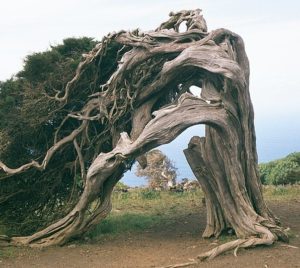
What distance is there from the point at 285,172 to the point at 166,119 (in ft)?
41.3

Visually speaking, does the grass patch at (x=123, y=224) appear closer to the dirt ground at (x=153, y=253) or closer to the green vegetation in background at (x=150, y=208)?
the green vegetation in background at (x=150, y=208)

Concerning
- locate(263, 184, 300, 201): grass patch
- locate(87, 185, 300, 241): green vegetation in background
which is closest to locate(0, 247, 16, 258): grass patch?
locate(87, 185, 300, 241): green vegetation in background

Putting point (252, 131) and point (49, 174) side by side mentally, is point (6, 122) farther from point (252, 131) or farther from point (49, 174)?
point (252, 131)

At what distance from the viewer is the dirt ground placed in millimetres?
9641

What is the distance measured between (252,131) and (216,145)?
96cm

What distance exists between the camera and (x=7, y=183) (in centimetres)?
1267

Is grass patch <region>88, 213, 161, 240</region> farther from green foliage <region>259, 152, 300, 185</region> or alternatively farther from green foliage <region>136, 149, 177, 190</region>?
green foliage <region>136, 149, 177, 190</region>

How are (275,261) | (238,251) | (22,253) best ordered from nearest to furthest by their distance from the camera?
(275,261), (238,251), (22,253)

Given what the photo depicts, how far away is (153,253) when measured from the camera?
1080cm

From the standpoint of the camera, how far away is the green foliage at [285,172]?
21.9 meters

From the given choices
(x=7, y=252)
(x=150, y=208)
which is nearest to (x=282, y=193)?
(x=150, y=208)

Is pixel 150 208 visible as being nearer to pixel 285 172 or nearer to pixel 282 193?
pixel 282 193

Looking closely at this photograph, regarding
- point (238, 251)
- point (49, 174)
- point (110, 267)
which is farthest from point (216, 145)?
point (49, 174)

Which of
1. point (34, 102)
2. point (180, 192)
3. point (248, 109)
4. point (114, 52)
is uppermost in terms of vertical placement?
point (114, 52)
